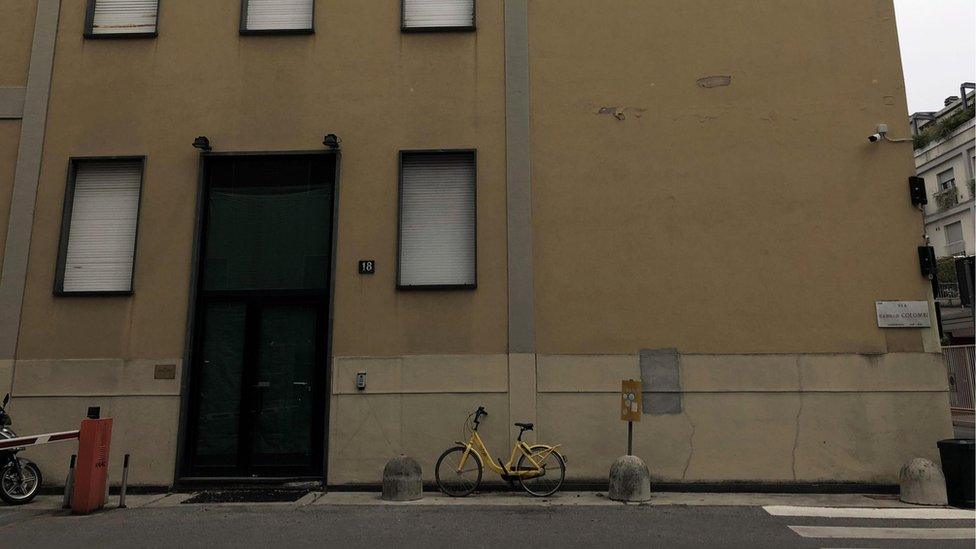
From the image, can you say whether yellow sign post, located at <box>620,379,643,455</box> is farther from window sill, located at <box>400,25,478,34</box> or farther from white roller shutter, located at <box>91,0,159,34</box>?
white roller shutter, located at <box>91,0,159,34</box>

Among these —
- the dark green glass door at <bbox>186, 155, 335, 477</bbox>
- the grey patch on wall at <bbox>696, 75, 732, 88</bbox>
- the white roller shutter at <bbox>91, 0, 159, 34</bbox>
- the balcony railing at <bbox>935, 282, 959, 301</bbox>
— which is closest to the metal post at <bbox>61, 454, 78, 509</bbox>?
the dark green glass door at <bbox>186, 155, 335, 477</bbox>

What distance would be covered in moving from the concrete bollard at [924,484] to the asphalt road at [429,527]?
855mm

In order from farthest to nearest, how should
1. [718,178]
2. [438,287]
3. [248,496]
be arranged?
[718,178]
[438,287]
[248,496]

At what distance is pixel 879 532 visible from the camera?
682 cm

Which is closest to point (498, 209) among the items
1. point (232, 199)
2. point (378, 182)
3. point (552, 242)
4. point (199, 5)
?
point (552, 242)

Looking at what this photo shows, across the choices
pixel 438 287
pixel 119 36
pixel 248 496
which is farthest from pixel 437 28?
pixel 248 496

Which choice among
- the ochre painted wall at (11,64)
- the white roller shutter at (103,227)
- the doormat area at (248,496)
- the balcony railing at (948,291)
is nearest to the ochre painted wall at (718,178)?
the doormat area at (248,496)

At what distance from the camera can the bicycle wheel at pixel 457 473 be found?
855 centimetres

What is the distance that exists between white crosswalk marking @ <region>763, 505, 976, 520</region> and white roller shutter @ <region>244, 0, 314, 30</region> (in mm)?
9897

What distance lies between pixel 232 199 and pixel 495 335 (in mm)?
4687

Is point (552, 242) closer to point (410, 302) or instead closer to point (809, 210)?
point (410, 302)

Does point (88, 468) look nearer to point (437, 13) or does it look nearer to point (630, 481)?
point (630, 481)

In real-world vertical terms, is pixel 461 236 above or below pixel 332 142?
below

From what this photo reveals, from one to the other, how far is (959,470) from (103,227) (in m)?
12.5
